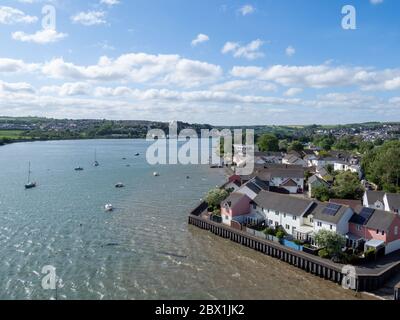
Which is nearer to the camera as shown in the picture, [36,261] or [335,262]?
[335,262]

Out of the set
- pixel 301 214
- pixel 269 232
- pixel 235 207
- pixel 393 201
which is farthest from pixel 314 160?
pixel 269 232

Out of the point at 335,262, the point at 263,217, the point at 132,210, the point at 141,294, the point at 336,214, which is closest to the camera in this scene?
the point at 141,294

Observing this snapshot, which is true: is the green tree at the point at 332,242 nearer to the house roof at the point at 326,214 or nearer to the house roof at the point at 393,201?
the house roof at the point at 326,214

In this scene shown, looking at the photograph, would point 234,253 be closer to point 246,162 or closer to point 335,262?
point 335,262

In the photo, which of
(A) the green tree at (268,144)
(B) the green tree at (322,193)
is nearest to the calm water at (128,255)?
(B) the green tree at (322,193)

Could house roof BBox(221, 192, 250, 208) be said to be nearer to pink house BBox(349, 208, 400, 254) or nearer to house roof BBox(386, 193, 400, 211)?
pink house BBox(349, 208, 400, 254)

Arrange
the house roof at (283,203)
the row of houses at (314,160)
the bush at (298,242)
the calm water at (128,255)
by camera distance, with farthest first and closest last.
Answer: the row of houses at (314,160), the house roof at (283,203), the bush at (298,242), the calm water at (128,255)

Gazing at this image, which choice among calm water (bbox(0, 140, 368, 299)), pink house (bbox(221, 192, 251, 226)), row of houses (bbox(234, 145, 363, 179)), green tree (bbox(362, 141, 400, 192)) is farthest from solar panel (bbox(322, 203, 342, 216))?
row of houses (bbox(234, 145, 363, 179))

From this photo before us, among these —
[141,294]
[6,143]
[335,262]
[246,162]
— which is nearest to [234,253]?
[335,262]
